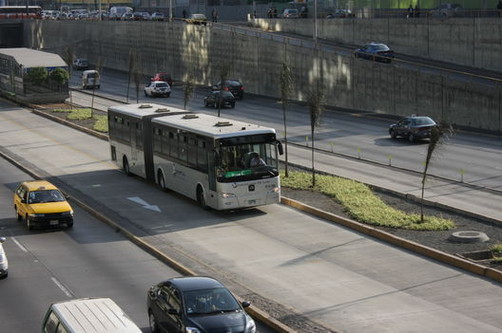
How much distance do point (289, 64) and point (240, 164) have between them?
46.3m

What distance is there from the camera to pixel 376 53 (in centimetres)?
7225

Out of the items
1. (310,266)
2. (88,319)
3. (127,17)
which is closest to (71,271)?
(310,266)

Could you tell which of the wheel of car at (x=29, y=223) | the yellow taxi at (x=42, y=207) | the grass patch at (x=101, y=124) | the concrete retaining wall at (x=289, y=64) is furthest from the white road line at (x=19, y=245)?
the concrete retaining wall at (x=289, y=64)

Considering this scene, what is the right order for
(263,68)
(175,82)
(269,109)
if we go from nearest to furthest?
(269,109), (263,68), (175,82)

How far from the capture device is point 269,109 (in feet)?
239

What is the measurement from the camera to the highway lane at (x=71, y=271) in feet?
74.5

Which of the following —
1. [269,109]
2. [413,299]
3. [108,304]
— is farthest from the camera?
[269,109]

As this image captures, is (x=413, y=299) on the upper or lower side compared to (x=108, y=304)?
lower

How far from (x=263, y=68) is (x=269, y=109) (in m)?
10.6

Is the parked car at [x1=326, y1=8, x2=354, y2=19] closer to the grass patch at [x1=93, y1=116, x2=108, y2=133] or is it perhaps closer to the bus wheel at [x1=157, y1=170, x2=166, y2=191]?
the grass patch at [x1=93, y1=116, x2=108, y2=133]

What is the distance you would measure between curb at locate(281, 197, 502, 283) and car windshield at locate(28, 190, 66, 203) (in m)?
8.43

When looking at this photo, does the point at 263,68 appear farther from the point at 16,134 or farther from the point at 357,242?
the point at 357,242

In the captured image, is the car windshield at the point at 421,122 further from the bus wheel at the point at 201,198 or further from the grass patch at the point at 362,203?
the bus wheel at the point at 201,198

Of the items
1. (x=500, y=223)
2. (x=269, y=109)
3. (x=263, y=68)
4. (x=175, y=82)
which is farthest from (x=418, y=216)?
(x=175, y=82)
